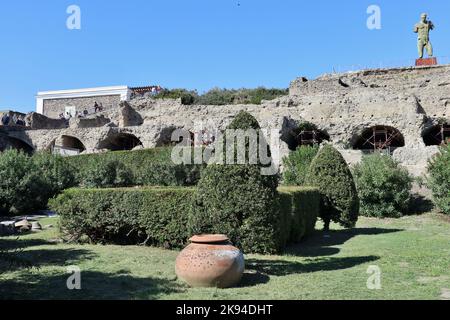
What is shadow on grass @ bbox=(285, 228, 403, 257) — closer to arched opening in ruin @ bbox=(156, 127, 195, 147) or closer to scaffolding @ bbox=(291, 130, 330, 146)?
scaffolding @ bbox=(291, 130, 330, 146)

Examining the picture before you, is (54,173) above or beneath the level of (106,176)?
above

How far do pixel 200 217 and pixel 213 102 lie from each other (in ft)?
126

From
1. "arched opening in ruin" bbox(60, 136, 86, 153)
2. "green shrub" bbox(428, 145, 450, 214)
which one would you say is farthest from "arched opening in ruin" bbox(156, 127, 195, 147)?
"green shrub" bbox(428, 145, 450, 214)

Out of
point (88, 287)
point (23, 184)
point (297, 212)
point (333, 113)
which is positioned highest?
point (333, 113)

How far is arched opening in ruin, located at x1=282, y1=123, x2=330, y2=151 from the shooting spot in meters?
27.0

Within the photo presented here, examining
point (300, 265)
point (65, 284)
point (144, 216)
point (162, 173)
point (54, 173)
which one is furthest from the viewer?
point (162, 173)

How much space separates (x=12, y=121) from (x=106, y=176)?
1857 centimetres

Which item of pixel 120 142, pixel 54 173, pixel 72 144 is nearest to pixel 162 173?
pixel 54 173

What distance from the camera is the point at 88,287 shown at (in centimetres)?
583

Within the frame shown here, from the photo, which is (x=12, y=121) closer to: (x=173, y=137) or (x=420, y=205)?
(x=173, y=137)

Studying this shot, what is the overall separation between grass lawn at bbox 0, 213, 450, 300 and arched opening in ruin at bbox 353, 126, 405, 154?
16.6 meters
